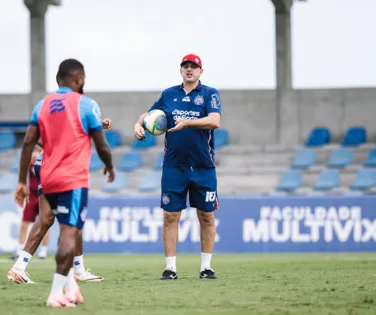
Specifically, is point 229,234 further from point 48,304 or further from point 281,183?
point 48,304

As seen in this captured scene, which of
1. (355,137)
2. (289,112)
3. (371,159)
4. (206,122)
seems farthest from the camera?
(289,112)

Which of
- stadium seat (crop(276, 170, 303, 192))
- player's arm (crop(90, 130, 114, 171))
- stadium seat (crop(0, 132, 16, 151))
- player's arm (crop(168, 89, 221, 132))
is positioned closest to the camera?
player's arm (crop(90, 130, 114, 171))

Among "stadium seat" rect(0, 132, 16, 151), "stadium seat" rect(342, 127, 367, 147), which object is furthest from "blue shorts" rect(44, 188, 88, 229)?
"stadium seat" rect(0, 132, 16, 151)

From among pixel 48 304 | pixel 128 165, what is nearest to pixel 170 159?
pixel 48 304

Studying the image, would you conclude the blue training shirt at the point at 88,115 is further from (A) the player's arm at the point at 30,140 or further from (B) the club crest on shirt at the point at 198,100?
(B) the club crest on shirt at the point at 198,100

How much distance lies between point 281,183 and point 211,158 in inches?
725

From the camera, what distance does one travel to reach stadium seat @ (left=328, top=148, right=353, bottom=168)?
31055 millimetres

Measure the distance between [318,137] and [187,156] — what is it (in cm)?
2281

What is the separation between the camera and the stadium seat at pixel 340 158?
3105 cm

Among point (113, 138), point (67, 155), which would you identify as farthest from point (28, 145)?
point (113, 138)

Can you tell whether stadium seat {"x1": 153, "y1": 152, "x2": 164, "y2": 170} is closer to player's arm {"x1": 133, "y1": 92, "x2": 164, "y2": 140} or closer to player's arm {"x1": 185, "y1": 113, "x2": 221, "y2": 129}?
player's arm {"x1": 133, "y1": 92, "x2": 164, "y2": 140}

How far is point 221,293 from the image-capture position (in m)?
9.31

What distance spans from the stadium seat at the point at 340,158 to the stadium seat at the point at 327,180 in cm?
107

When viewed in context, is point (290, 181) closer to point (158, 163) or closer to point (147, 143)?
point (158, 163)
